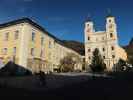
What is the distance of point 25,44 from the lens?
4119 centimetres

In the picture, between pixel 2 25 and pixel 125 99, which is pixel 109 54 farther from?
pixel 125 99

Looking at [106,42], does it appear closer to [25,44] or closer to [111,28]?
[111,28]

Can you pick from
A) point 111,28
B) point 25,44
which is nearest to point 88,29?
point 111,28

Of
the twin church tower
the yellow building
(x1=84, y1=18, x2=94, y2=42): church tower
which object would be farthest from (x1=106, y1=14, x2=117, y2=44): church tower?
the yellow building

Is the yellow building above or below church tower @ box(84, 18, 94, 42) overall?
below

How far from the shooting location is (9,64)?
41.3 metres

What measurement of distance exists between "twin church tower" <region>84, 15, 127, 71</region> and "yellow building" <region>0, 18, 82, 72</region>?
36.3 meters

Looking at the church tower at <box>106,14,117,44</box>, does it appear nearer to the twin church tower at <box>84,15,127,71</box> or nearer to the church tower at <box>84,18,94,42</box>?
the twin church tower at <box>84,15,127,71</box>

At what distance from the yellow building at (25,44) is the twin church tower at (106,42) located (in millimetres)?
36309

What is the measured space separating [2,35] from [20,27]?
18.4ft

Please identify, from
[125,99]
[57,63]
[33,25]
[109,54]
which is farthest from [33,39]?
[109,54]

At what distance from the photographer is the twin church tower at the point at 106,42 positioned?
7831 centimetres

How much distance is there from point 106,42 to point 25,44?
4709 centimetres

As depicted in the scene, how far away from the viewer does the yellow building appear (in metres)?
41.0
